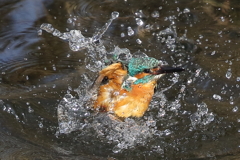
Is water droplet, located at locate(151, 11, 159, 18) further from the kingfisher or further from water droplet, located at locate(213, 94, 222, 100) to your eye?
the kingfisher

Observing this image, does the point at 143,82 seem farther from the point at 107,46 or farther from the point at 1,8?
the point at 1,8

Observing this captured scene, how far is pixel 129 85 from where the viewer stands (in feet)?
11.3

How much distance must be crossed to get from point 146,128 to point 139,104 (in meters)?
0.21

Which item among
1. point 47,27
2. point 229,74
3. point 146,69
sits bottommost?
point 146,69

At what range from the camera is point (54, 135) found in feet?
10.8

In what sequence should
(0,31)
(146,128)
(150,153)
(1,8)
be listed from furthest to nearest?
(1,8), (0,31), (146,128), (150,153)

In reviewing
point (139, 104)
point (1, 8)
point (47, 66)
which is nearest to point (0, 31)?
point (1, 8)

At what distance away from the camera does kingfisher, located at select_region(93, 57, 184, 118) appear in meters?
3.38

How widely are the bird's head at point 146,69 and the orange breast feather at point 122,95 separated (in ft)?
0.16

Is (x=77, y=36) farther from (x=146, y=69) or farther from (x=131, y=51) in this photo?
(x=146, y=69)

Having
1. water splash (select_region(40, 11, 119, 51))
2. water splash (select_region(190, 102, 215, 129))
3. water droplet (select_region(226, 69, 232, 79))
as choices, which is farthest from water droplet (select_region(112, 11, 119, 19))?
water splash (select_region(190, 102, 215, 129))

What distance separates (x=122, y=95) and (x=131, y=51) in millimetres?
1215

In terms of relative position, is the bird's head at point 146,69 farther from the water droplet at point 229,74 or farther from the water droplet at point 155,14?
the water droplet at point 155,14

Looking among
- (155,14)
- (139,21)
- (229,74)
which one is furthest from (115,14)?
(229,74)
